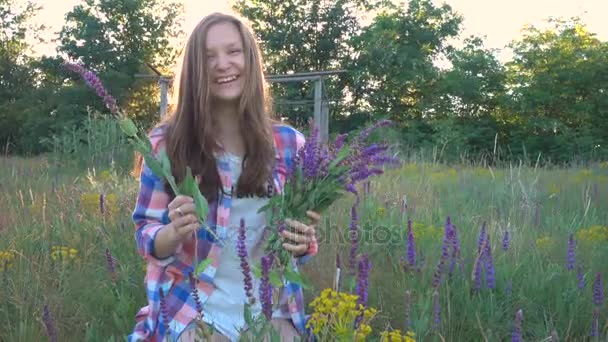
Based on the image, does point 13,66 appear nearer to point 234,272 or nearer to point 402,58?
point 402,58

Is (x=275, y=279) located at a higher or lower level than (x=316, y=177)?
lower

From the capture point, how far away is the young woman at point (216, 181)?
1894mm

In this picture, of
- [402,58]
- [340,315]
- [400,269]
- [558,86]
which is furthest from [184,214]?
[402,58]

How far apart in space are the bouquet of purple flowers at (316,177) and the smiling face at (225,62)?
69cm

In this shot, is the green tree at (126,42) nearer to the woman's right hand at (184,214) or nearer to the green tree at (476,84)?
the green tree at (476,84)

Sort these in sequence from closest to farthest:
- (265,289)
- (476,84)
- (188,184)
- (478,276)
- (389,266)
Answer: (265,289)
(188,184)
(478,276)
(389,266)
(476,84)

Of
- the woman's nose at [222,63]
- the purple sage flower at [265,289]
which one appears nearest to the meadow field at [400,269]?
the purple sage flower at [265,289]

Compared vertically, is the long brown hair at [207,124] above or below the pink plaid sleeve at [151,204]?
above

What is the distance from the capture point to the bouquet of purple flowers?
4.40 ft

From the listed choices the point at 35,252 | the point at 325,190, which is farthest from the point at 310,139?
the point at 35,252

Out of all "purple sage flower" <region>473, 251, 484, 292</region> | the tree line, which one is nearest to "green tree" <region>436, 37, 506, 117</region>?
the tree line

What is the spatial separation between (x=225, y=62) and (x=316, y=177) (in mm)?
801

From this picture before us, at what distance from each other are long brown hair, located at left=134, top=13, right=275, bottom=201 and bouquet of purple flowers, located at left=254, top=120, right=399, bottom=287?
580 millimetres

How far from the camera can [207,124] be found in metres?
1.97
